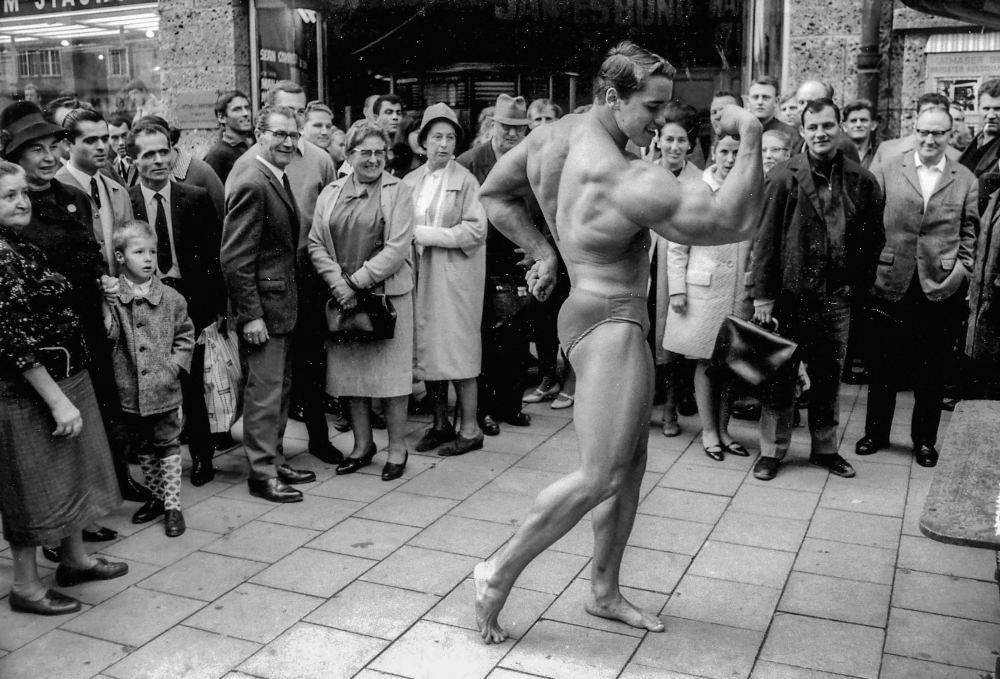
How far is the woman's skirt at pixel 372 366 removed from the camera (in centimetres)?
621

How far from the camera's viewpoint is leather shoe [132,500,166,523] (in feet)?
18.0

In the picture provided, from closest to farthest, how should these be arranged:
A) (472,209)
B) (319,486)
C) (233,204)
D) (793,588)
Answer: (793,588)
(233,204)
(319,486)
(472,209)

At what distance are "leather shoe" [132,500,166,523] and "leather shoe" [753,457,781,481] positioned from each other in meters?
3.39

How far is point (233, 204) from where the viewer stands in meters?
5.69

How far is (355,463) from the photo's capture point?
6328mm

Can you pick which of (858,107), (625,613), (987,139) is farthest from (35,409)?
(987,139)

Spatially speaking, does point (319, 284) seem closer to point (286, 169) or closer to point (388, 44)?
point (286, 169)

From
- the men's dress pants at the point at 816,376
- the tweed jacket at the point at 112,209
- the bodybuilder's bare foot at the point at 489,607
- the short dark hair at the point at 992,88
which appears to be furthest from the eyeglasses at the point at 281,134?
the short dark hair at the point at 992,88

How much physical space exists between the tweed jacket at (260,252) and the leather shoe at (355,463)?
94 centimetres

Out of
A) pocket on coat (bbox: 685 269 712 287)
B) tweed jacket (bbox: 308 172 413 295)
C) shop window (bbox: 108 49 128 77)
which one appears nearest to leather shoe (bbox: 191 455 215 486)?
tweed jacket (bbox: 308 172 413 295)

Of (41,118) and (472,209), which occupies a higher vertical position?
(41,118)

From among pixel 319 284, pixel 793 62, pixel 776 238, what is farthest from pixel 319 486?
pixel 793 62

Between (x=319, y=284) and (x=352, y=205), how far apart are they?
1.70 feet

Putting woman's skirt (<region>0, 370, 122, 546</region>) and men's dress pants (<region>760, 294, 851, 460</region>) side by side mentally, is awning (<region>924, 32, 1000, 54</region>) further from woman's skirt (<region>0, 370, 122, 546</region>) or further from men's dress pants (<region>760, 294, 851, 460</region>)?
woman's skirt (<region>0, 370, 122, 546</region>)
